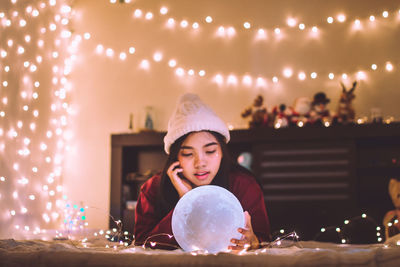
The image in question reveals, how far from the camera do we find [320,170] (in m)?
3.79

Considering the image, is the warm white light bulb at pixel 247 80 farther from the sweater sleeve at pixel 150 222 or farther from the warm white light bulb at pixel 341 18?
the sweater sleeve at pixel 150 222

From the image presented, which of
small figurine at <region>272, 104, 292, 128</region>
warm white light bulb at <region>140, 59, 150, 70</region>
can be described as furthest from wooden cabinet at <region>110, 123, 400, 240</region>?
warm white light bulb at <region>140, 59, 150, 70</region>

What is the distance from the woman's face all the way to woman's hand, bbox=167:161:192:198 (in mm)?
25

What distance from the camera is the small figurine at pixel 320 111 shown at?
389cm

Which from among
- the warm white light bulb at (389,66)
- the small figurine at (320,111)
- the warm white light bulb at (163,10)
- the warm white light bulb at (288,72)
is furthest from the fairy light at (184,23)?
the warm white light bulb at (389,66)

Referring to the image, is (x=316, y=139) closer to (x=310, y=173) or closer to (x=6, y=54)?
(x=310, y=173)

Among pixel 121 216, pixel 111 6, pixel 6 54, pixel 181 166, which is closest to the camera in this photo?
pixel 181 166

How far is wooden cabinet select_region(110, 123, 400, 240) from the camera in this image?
371 cm

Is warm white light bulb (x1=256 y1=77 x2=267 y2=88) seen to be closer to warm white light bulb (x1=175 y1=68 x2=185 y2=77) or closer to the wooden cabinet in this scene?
the wooden cabinet

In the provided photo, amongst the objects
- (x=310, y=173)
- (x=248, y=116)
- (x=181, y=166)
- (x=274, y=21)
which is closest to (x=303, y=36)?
(x=274, y=21)

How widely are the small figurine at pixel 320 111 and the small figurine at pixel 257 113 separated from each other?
407mm

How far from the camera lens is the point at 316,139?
12.4 feet

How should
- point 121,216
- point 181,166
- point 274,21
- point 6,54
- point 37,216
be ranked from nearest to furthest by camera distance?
point 181,166
point 6,54
point 37,216
point 121,216
point 274,21

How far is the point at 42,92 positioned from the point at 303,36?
2440mm
